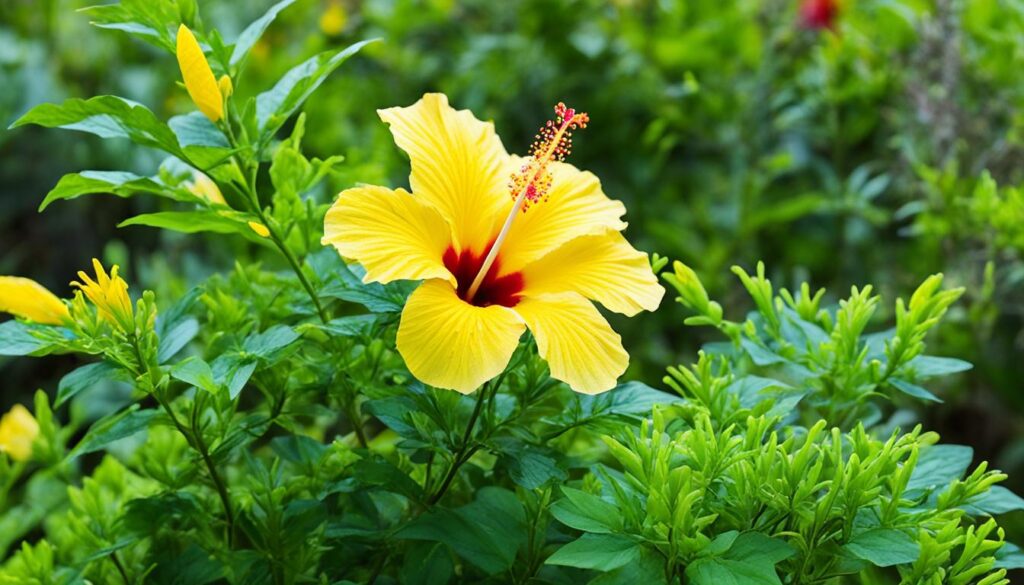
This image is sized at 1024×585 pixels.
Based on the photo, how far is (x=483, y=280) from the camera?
892mm

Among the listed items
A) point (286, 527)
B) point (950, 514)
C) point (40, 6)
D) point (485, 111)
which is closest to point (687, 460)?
point (950, 514)

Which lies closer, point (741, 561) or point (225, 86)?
point (741, 561)

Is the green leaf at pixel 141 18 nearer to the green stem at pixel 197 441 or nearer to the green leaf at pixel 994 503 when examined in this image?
the green stem at pixel 197 441

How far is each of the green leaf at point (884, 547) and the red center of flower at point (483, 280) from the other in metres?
0.31

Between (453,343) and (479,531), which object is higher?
(453,343)

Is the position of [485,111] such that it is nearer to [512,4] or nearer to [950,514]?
[512,4]

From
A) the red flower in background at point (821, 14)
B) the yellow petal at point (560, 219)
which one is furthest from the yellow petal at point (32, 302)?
the red flower in background at point (821, 14)

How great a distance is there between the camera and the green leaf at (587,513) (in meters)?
0.73

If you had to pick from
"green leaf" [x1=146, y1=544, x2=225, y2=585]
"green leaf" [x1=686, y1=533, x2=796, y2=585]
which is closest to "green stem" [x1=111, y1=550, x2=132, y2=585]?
"green leaf" [x1=146, y1=544, x2=225, y2=585]

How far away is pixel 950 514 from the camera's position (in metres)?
0.81

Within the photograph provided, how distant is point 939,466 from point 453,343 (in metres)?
0.43

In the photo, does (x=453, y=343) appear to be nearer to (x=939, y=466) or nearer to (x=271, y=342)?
(x=271, y=342)

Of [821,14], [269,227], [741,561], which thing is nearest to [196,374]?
[269,227]

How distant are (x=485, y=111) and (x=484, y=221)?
1.50 metres
